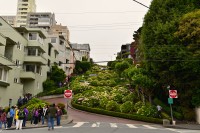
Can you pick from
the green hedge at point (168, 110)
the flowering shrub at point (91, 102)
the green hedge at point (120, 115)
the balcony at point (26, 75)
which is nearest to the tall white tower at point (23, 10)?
the balcony at point (26, 75)

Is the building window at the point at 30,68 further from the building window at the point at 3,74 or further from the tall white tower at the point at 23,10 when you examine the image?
the tall white tower at the point at 23,10

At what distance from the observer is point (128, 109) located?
30.8 metres

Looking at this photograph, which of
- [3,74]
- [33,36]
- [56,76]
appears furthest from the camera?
[56,76]

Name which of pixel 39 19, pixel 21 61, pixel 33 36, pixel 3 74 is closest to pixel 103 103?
pixel 3 74

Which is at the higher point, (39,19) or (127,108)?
(39,19)

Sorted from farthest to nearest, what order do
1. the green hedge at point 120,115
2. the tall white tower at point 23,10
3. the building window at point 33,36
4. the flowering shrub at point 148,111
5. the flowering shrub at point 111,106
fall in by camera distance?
1. the tall white tower at point 23,10
2. the building window at point 33,36
3. the flowering shrub at point 111,106
4. the flowering shrub at point 148,111
5. the green hedge at point 120,115

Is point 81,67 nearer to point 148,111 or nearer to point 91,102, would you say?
point 91,102

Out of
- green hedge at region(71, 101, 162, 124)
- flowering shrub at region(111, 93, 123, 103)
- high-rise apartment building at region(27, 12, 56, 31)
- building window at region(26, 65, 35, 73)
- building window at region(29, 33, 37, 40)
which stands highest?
high-rise apartment building at region(27, 12, 56, 31)

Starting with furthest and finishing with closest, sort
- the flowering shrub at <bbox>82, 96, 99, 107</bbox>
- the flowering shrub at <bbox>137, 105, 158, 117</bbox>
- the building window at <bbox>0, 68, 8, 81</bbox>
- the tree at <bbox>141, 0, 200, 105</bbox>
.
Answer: the flowering shrub at <bbox>82, 96, 99, 107</bbox> → the building window at <bbox>0, 68, 8, 81</bbox> → the flowering shrub at <bbox>137, 105, 158, 117</bbox> → the tree at <bbox>141, 0, 200, 105</bbox>

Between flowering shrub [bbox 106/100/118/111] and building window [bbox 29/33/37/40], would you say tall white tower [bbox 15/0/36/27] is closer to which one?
building window [bbox 29/33/37/40]

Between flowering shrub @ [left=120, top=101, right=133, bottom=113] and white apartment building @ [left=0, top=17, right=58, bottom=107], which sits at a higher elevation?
white apartment building @ [left=0, top=17, right=58, bottom=107]

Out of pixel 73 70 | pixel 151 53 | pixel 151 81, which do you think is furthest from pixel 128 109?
pixel 73 70

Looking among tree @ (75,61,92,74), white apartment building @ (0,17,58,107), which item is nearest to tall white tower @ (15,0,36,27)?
tree @ (75,61,92,74)

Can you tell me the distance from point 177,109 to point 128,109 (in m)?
5.96
